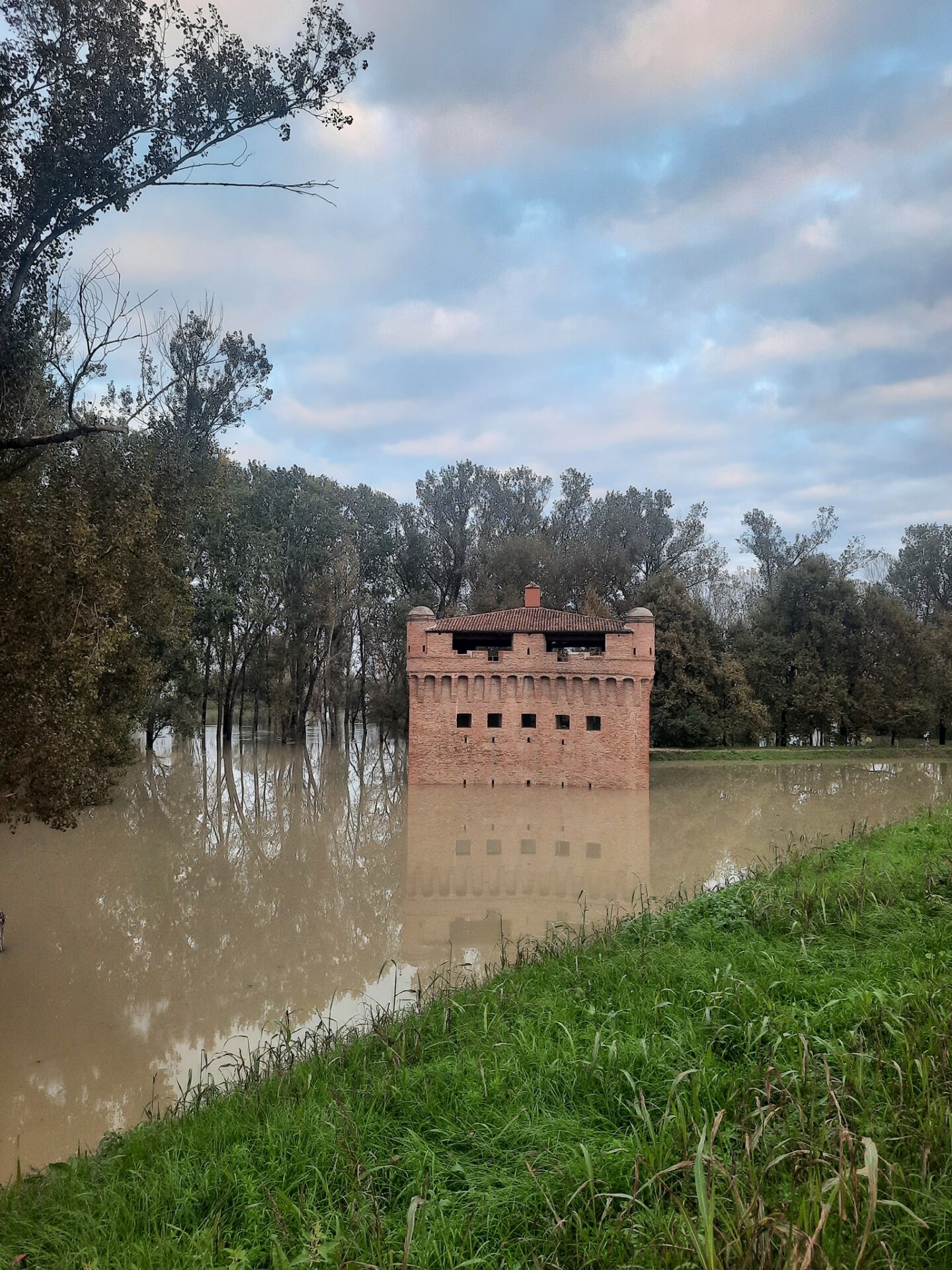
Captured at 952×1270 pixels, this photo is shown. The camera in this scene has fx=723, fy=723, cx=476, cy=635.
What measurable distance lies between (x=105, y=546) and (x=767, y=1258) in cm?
887

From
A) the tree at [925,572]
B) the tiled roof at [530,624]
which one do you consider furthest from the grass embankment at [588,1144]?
the tree at [925,572]

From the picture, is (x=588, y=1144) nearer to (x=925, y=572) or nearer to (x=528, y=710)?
(x=528, y=710)

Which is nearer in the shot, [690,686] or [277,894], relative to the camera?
[277,894]

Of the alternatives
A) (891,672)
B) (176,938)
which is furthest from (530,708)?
(891,672)

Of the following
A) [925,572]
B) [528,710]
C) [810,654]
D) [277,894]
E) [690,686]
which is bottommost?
[277,894]

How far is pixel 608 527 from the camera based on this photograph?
41.9m

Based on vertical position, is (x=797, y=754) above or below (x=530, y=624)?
below

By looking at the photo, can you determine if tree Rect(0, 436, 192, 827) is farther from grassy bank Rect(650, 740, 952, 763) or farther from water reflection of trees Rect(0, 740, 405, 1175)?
grassy bank Rect(650, 740, 952, 763)

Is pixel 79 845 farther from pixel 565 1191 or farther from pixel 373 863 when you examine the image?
pixel 565 1191

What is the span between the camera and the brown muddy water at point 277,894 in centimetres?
698

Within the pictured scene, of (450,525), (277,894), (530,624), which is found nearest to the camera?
(277,894)

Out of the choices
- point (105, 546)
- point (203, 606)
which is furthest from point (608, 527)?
point (105, 546)

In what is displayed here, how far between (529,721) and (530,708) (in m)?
0.45

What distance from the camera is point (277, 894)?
1235 cm
